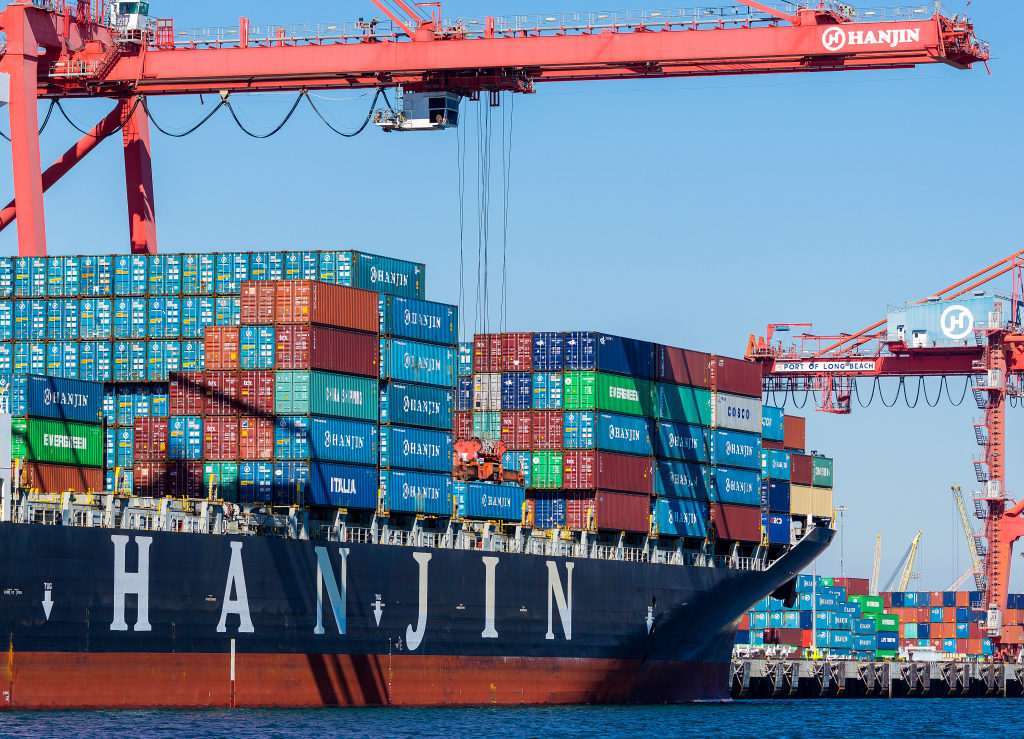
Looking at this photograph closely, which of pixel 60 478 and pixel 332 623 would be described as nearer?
pixel 60 478

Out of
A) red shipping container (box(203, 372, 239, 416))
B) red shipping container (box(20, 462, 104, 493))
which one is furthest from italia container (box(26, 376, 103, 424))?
red shipping container (box(203, 372, 239, 416))

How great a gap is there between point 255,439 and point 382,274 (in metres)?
8.02

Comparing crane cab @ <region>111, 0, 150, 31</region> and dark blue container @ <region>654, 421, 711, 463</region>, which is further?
dark blue container @ <region>654, 421, 711, 463</region>

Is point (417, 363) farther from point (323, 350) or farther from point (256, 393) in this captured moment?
point (256, 393)

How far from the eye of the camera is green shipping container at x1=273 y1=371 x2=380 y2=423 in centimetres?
5800

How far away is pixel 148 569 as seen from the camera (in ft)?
178

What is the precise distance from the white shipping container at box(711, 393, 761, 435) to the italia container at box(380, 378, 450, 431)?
15.2m

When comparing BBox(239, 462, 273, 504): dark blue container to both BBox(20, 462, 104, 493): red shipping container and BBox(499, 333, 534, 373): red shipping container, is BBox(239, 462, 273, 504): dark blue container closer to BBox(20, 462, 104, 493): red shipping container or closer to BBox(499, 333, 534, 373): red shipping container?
BBox(20, 462, 104, 493): red shipping container

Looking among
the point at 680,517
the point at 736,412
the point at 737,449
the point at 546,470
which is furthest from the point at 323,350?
the point at 736,412

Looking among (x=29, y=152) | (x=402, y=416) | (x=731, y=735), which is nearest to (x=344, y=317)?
(x=402, y=416)

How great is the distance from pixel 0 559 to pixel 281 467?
9.77 meters

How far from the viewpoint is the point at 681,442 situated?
72250 millimetres

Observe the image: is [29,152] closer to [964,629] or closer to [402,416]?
[402,416]

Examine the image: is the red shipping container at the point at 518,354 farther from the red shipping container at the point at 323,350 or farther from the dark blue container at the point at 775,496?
the dark blue container at the point at 775,496
